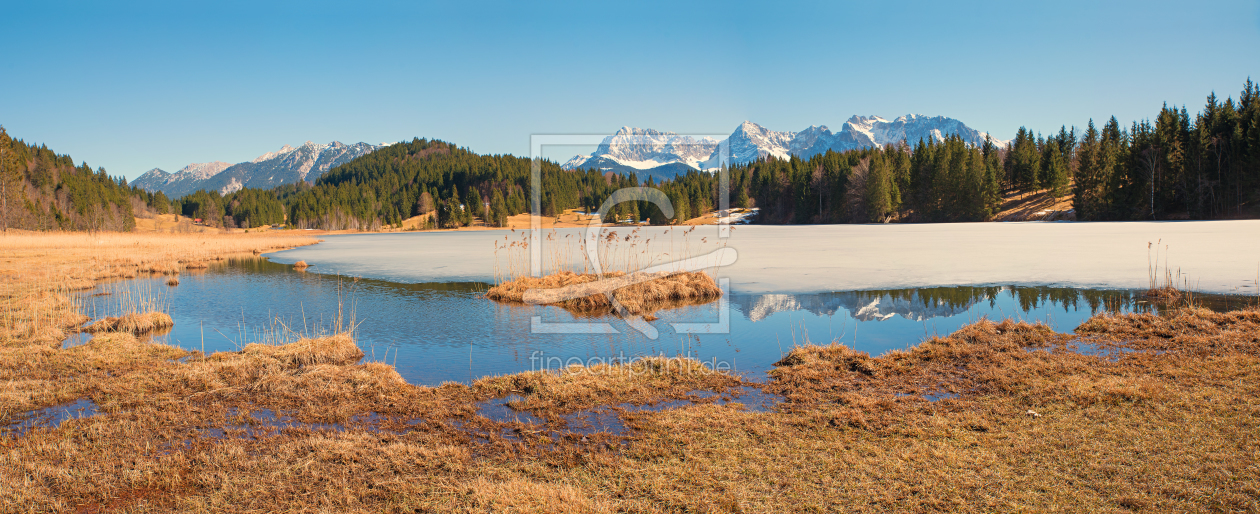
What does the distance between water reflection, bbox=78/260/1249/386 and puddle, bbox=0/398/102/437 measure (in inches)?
147

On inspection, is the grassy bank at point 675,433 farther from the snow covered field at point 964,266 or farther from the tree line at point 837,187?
the tree line at point 837,187

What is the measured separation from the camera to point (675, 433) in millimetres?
6250

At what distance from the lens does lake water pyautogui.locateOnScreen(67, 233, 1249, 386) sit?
10623 millimetres

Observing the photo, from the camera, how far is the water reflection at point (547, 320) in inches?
420

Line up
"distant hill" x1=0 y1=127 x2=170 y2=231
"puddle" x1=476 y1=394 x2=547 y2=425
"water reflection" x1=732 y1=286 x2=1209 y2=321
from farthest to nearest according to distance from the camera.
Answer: "distant hill" x1=0 y1=127 x2=170 y2=231 < "water reflection" x1=732 y1=286 x2=1209 y2=321 < "puddle" x1=476 y1=394 x2=547 y2=425

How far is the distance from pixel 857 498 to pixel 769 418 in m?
2.02

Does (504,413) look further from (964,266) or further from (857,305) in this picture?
(964,266)

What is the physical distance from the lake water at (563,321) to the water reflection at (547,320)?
0.03 meters

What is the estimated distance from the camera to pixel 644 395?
7.75 metres

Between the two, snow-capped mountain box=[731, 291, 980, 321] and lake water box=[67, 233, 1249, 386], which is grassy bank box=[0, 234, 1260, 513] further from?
snow-capped mountain box=[731, 291, 980, 321]

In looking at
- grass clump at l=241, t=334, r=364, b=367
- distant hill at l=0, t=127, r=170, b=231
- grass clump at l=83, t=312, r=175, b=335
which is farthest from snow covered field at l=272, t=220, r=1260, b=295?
distant hill at l=0, t=127, r=170, b=231
